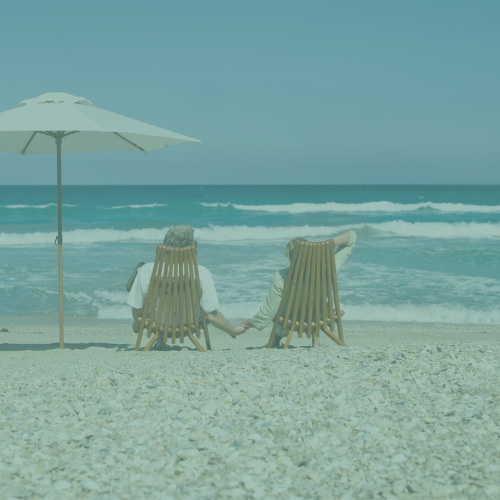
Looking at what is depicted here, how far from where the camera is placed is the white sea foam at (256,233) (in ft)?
63.6

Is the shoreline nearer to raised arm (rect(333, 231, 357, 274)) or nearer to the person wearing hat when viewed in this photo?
the person wearing hat

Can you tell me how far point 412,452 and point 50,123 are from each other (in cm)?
340

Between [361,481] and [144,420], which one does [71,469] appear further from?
[361,481]

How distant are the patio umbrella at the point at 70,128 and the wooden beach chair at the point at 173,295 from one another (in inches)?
38.9

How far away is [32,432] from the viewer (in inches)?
95.8

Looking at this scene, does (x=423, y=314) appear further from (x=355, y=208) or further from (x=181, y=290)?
(x=355, y=208)

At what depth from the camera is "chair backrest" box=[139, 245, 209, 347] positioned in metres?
4.29

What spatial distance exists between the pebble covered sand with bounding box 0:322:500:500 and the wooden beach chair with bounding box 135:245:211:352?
86 cm

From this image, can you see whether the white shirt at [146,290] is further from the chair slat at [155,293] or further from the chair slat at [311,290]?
the chair slat at [311,290]

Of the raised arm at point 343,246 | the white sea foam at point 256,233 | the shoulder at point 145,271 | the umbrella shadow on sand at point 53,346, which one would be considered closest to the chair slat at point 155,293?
the shoulder at point 145,271

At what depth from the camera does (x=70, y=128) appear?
148 inches

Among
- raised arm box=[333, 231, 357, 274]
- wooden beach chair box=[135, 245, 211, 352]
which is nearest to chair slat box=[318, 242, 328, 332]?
raised arm box=[333, 231, 357, 274]

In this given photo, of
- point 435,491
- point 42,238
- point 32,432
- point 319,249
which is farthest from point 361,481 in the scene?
point 42,238

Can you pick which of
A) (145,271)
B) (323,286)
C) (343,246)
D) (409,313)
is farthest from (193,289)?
(409,313)
